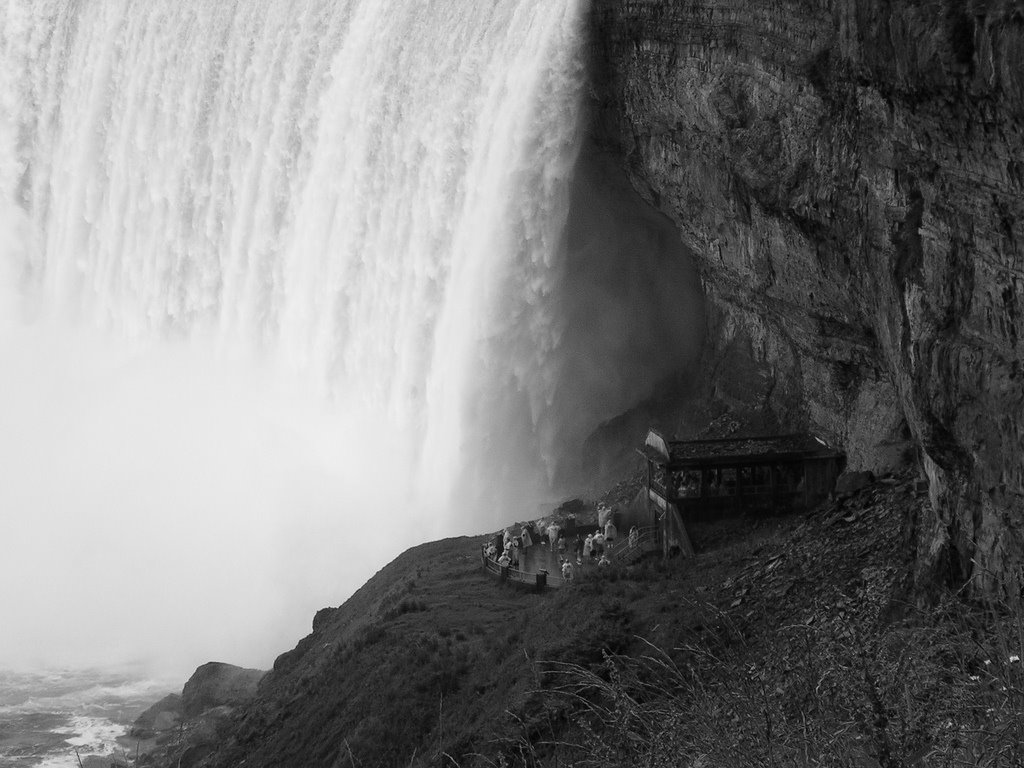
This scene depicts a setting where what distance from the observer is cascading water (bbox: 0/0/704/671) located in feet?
93.5

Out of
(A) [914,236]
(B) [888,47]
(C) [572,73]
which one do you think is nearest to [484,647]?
(A) [914,236]

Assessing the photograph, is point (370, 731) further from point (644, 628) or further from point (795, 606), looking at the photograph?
point (795, 606)

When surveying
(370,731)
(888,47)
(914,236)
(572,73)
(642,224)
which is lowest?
(370,731)

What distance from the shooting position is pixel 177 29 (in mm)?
42062

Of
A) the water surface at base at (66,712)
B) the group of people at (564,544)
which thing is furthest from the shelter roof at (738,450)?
the water surface at base at (66,712)

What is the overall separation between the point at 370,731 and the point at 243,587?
45.7ft

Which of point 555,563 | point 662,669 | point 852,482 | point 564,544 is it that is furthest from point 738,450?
point 662,669

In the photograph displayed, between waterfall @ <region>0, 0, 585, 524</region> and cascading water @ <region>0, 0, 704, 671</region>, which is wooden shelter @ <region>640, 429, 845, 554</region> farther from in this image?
waterfall @ <region>0, 0, 585, 524</region>

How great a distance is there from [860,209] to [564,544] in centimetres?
722

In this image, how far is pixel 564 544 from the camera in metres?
22.2

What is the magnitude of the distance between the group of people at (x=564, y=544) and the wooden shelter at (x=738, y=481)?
4.31 feet

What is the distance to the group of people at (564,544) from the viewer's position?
68.8 feet

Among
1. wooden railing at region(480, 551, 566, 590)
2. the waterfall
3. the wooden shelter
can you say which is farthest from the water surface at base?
the wooden shelter

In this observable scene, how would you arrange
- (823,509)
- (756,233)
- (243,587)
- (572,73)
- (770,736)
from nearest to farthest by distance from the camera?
(770,736)
(823,509)
(756,233)
(572,73)
(243,587)
